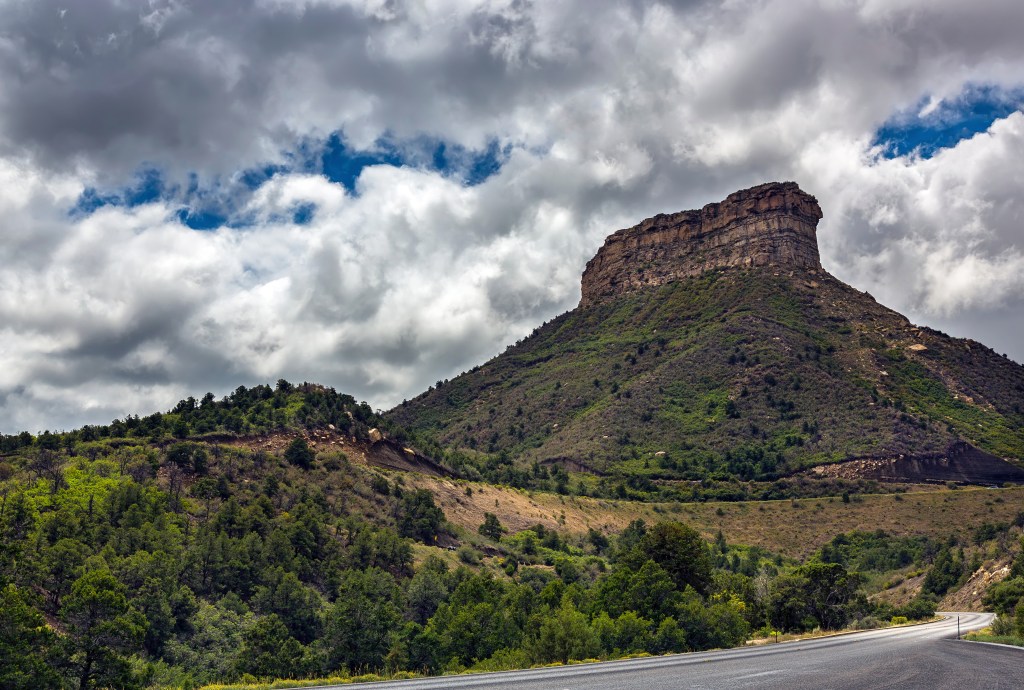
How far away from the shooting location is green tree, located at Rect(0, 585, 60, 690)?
30.5 m

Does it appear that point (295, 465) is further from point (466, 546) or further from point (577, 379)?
point (577, 379)

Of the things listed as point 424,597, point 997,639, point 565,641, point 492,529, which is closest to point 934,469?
point 492,529

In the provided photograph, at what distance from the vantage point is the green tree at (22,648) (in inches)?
1201

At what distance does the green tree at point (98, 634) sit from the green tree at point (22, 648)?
1.05 metres

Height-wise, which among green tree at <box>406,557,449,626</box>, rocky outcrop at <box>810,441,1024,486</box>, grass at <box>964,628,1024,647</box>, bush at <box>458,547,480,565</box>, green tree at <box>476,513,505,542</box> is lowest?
grass at <box>964,628,1024,647</box>

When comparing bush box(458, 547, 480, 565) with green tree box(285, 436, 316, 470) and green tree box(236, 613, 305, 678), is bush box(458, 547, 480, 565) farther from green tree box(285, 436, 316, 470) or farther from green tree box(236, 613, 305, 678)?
green tree box(236, 613, 305, 678)

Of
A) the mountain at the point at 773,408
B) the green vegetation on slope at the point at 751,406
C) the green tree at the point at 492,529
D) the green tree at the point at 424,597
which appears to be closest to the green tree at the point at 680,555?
the green tree at the point at 424,597

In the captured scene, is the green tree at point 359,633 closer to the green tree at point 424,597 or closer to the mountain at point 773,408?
the green tree at point 424,597

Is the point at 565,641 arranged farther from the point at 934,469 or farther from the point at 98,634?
the point at 934,469

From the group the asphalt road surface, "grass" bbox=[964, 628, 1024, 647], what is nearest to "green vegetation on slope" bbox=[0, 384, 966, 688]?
the asphalt road surface

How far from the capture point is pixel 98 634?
34406 mm

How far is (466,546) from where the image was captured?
91188mm

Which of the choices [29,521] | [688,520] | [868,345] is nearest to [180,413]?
[29,521]

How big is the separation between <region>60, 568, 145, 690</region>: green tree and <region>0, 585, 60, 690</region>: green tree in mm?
1054
